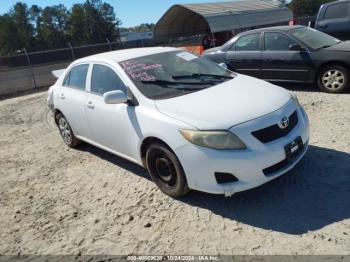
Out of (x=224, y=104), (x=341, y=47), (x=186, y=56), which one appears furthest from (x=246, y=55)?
(x=224, y=104)

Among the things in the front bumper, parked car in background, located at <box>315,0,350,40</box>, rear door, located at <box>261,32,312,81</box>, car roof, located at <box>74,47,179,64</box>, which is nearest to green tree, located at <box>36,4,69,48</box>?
parked car in background, located at <box>315,0,350,40</box>

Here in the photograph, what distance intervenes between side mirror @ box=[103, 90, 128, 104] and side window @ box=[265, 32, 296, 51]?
526 centimetres

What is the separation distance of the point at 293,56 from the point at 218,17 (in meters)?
22.0

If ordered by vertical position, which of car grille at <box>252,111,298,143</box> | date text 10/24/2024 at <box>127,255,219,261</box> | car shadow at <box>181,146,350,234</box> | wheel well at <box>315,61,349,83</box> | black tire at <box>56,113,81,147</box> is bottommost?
date text 10/24/2024 at <box>127,255,219,261</box>

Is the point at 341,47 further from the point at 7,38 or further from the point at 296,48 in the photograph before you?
the point at 7,38

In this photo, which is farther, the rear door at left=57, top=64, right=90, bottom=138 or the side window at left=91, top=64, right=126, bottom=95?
the rear door at left=57, top=64, right=90, bottom=138

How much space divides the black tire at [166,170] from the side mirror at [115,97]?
2.22 feet

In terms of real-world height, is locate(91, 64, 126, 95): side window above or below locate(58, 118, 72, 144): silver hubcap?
above

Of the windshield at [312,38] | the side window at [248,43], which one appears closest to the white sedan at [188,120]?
the windshield at [312,38]

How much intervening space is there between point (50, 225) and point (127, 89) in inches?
72.8

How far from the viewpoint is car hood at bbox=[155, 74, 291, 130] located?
395 centimetres

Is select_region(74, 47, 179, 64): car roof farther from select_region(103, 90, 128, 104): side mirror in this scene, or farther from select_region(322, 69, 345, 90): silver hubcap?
select_region(322, 69, 345, 90): silver hubcap

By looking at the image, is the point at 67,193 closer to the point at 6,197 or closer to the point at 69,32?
the point at 6,197

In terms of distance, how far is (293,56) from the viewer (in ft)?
27.7
